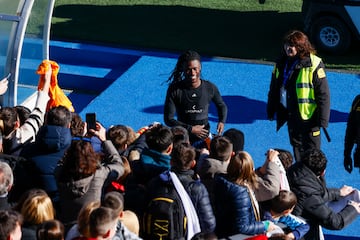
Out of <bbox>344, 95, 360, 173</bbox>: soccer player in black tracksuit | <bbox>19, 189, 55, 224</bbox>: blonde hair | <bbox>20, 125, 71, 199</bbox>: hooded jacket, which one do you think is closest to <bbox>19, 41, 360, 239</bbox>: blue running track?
<bbox>344, 95, 360, 173</bbox>: soccer player in black tracksuit

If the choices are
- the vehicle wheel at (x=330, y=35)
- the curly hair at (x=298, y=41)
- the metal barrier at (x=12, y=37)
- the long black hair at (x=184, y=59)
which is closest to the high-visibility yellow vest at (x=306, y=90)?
the curly hair at (x=298, y=41)

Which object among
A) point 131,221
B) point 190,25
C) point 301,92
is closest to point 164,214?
point 131,221

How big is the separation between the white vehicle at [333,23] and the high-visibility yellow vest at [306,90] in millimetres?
5262

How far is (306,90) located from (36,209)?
12.3 ft

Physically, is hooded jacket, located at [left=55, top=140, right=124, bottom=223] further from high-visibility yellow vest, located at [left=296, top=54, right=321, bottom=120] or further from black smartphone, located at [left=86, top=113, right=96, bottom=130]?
high-visibility yellow vest, located at [left=296, top=54, right=321, bottom=120]

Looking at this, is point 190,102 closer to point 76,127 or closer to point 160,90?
point 76,127

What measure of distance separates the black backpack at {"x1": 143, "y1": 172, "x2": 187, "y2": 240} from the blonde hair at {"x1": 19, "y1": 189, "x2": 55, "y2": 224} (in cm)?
75

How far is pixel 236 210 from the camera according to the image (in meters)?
5.73

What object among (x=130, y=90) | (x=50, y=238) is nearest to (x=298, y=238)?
(x=50, y=238)

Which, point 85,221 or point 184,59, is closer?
point 85,221

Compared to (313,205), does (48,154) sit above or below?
above

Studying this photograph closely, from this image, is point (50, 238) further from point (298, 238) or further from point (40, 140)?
point (298, 238)

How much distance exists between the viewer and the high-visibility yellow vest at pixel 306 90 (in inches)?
313

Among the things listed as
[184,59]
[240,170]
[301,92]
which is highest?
[184,59]
